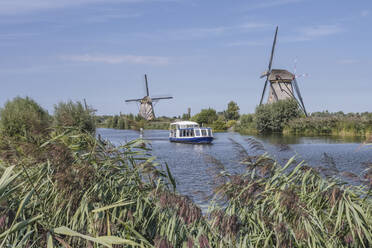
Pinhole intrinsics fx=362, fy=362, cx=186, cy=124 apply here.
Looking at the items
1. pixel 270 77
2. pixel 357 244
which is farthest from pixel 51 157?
pixel 270 77

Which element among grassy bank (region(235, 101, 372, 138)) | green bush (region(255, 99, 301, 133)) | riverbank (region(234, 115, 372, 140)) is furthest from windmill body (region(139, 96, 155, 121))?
riverbank (region(234, 115, 372, 140))

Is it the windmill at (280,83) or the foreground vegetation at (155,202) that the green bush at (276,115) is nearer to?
the windmill at (280,83)

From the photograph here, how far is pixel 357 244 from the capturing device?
11.9 ft

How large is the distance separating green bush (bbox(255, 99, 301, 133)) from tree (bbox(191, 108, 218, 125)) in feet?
75.1

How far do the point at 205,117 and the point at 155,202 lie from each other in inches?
2518

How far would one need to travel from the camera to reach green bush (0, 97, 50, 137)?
3.73m

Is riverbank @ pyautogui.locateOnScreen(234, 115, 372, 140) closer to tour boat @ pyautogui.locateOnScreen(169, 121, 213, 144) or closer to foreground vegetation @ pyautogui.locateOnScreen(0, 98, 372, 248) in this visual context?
tour boat @ pyautogui.locateOnScreen(169, 121, 213, 144)

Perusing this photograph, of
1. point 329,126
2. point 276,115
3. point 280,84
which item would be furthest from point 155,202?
point 280,84

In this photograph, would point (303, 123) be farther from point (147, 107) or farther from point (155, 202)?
point (155, 202)

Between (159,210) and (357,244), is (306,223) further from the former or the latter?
(159,210)

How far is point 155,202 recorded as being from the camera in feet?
11.7

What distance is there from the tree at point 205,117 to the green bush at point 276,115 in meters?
22.9

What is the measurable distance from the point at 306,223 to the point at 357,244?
0.70m

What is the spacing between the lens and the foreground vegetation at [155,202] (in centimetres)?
314
